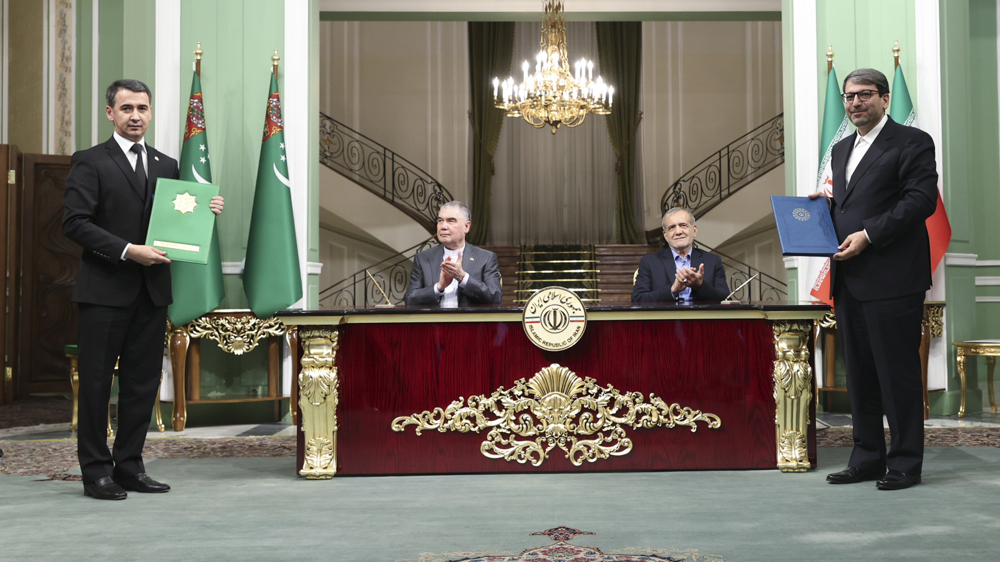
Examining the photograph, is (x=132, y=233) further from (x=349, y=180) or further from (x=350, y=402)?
(x=349, y=180)

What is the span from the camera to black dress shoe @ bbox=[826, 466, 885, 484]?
11.0ft

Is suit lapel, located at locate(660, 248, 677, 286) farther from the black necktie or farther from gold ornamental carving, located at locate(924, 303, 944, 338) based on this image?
the black necktie

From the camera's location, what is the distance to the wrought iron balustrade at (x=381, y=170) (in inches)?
506

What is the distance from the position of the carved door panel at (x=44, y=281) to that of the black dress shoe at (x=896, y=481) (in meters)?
6.84

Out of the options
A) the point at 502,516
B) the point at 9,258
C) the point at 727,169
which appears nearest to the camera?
the point at 502,516

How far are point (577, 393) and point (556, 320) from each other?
1.12 ft

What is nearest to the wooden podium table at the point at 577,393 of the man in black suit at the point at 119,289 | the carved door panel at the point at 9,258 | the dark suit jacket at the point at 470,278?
the dark suit jacket at the point at 470,278

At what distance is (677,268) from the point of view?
14.6ft

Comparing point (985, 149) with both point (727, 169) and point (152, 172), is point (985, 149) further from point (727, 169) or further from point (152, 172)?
point (152, 172)

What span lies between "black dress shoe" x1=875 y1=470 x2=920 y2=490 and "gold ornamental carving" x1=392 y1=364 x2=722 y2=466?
2.26 feet

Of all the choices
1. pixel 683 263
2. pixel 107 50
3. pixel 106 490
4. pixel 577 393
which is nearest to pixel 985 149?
pixel 683 263

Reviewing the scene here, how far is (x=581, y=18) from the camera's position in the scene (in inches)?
334

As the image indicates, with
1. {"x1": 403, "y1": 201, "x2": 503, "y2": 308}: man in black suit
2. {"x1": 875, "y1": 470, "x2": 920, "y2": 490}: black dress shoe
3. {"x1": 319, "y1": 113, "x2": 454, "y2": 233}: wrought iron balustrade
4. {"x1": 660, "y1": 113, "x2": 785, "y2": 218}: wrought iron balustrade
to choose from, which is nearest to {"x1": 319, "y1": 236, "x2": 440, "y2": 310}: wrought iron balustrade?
{"x1": 319, "y1": 113, "x2": 454, "y2": 233}: wrought iron balustrade

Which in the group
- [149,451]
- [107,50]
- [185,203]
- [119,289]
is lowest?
[149,451]
